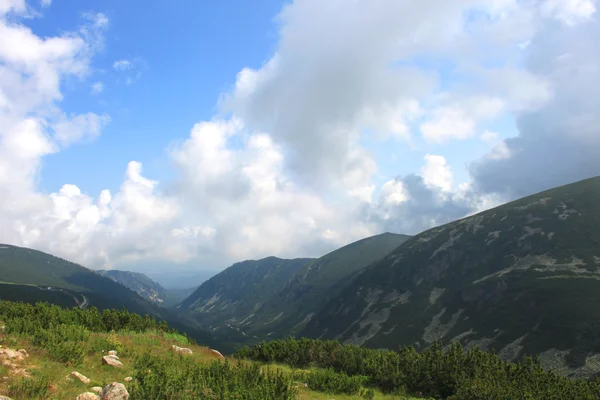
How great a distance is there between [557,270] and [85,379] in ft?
662

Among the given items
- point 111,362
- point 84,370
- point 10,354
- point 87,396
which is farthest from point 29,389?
point 111,362

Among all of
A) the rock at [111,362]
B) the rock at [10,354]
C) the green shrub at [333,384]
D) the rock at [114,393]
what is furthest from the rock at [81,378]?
the green shrub at [333,384]

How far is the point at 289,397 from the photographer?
15203 mm

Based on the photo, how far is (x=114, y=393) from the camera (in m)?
13.2

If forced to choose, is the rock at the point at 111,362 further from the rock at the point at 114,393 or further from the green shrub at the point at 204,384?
the rock at the point at 114,393

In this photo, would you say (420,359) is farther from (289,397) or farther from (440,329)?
(440,329)

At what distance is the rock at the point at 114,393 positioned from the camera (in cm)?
1315

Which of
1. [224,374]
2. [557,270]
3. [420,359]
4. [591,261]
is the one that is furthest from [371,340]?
[224,374]

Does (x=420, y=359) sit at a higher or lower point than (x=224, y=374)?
lower

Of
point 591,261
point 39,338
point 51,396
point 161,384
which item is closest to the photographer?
point 51,396

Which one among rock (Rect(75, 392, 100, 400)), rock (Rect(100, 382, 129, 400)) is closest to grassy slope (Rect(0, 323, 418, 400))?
rock (Rect(75, 392, 100, 400))

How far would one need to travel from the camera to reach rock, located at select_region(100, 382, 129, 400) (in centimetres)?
1315

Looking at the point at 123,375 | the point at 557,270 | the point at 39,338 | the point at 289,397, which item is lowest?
the point at 557,270

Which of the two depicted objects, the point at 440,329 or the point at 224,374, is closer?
the point at 224,374
